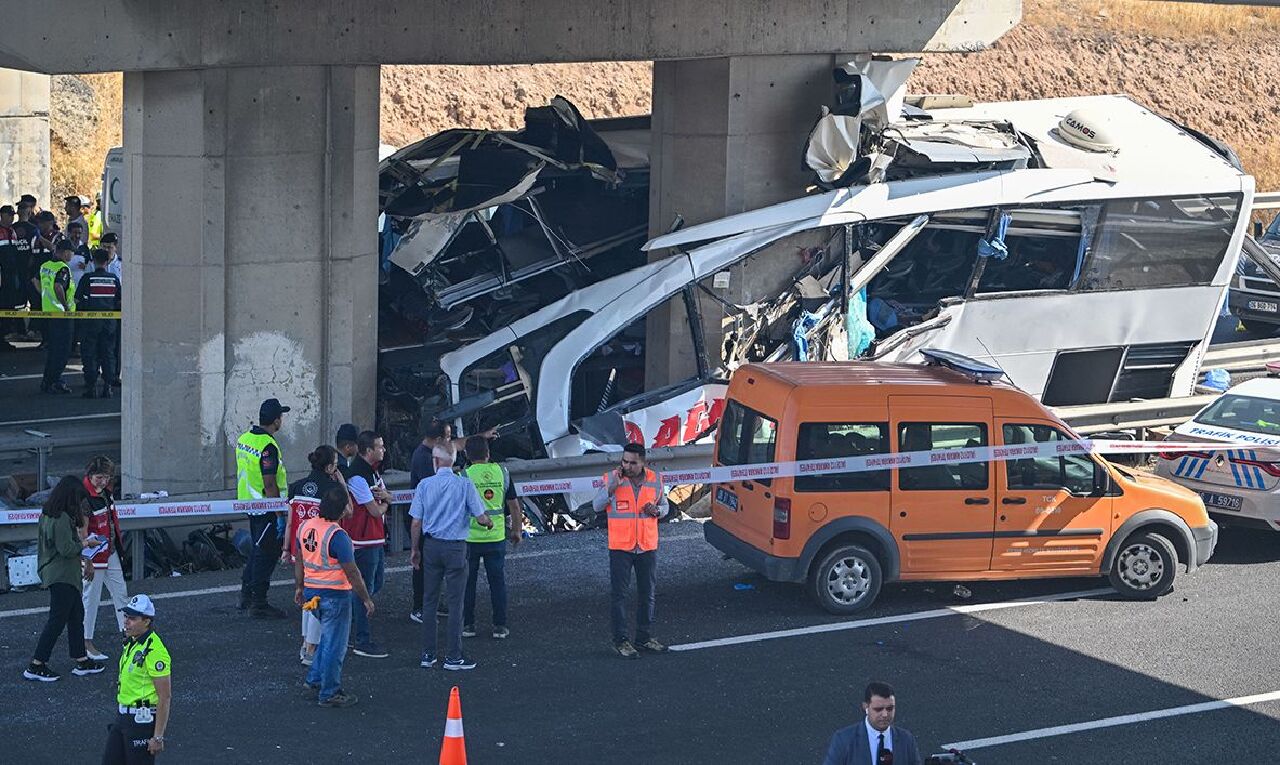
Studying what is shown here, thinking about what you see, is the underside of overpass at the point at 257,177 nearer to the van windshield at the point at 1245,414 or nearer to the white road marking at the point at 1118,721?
the van windshield at the point at 1245,414

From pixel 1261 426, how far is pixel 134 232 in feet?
32.5

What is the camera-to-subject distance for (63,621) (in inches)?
449

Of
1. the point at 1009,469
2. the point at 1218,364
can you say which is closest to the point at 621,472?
the point at 1009,469

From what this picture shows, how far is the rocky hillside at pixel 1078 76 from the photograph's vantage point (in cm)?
4172

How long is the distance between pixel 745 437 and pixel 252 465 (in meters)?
3.68

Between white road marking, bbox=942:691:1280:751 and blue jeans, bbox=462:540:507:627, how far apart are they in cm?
338

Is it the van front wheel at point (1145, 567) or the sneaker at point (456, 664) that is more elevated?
the van front wheel at point (1145, 567)

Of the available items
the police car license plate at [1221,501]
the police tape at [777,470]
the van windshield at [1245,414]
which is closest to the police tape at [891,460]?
the police tape at [777,470]

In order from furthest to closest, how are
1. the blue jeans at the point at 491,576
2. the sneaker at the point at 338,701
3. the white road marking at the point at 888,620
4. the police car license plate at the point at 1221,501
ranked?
the police car license plate at the point at 1221,501
the white road marking at the point at 888,620
the blue jeans at the point at 491,576
the sneaker at the point at 338,701

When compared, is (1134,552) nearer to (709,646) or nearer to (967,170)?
(709,646)

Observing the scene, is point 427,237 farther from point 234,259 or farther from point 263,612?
point 263,612

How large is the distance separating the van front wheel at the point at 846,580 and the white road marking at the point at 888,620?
164 millimetres

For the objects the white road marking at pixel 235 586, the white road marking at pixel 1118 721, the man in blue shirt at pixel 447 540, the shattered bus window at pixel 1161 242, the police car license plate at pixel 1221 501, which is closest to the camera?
the white road marking at pixel 1118 721

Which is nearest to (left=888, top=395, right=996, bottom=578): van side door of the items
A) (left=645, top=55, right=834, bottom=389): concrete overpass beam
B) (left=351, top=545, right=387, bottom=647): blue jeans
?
(left=351, top=545, right=387, bottom=647): blue jeans
